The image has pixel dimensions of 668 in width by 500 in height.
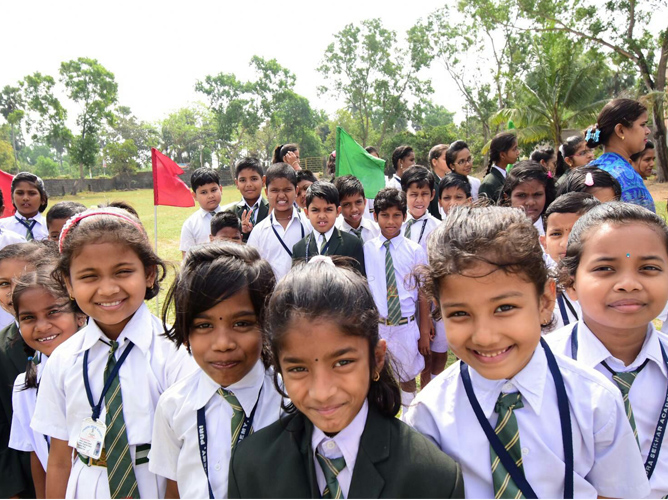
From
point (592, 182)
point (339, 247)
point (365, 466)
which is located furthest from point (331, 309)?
point (339, 247)

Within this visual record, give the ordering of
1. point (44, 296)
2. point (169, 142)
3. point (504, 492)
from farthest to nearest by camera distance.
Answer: point (169, 142) < point (44, 296) < point (504, 492)

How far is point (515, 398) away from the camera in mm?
1279

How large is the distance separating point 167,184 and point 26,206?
1.46 meters

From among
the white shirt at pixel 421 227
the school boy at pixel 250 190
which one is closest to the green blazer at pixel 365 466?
the white shirt at pixel 421 227

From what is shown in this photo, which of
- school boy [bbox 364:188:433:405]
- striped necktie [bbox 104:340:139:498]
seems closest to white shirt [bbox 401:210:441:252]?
school boy [bbox 364:188:433:405]

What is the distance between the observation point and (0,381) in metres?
2.18

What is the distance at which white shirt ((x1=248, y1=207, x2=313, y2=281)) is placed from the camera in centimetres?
389

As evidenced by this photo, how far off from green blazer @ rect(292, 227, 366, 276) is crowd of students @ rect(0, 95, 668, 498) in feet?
5.10

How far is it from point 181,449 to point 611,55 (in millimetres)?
22417

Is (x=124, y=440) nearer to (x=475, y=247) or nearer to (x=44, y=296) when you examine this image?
(x=44, y=296)

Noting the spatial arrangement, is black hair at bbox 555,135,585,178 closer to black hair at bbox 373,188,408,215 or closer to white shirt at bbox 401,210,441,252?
white shirt at bbox 401,210,441,252

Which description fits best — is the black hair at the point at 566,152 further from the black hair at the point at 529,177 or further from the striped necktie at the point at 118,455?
the striped necktie at the point at 118,455

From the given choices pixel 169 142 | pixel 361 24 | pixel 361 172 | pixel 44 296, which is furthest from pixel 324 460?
pixel 169 142

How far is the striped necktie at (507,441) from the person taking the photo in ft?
4.01
